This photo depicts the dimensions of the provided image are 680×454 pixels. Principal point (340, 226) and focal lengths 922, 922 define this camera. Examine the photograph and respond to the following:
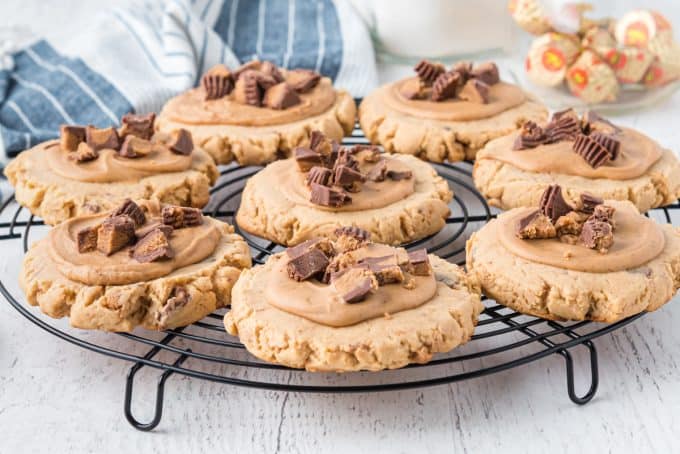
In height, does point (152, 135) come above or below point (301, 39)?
above

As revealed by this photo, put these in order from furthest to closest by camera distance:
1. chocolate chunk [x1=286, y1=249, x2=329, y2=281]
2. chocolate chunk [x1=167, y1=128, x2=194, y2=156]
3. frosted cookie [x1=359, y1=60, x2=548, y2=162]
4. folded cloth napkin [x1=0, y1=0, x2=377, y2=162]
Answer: folded cloth napkin [x1=0, y1=0, x2=377, y2=162], frosted cookie [x1=359, y1=60, x2=548, y2=162], chocolate chunk [x1=167, y1=128, x2=194, y2=156], chocolate chunk [x1=286, y1=249, x2=329, y2=281]

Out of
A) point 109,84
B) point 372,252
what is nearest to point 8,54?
point 109,84

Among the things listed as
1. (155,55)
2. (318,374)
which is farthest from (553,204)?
(155,55)

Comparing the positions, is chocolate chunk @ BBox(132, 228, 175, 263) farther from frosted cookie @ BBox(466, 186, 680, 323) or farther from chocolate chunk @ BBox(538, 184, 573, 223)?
chocolate chunk @ BBox(538, 184, 573, 223)

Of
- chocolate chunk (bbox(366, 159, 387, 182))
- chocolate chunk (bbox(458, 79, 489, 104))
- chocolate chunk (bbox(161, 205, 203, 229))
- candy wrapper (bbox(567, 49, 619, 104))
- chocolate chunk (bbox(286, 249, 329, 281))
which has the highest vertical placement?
chocolate chunk (bbox(286, 249, 329, 281))

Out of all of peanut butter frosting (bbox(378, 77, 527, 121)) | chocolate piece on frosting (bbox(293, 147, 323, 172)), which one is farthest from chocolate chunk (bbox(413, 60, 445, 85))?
chocolate piece on frosting (bbox(293, 147, 323, 172))

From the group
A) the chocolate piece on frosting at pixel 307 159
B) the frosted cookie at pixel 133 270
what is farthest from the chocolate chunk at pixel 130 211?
the chocolate piece on frosting at pixel 307 159

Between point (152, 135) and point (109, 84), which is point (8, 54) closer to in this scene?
point (109, 84)
